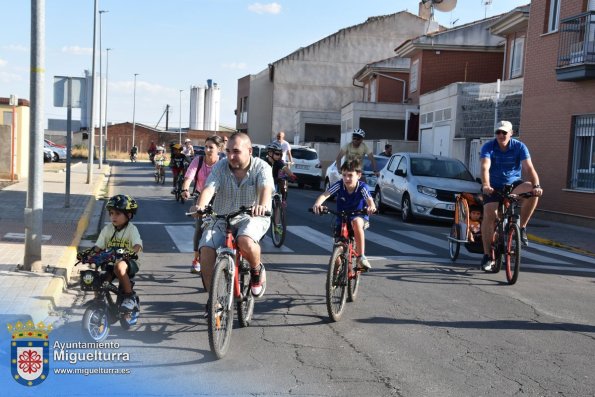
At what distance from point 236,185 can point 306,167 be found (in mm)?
24297

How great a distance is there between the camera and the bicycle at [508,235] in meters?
9.14

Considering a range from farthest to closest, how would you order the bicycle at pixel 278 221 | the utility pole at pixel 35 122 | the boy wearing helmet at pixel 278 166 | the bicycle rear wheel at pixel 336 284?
1. the boy wearing helmet at pixel 278 166
2. the bicycle at pixel 278 221
3. the utility pole at pixel 35 122
4. the bicycle rear wheel at pixel 336 284

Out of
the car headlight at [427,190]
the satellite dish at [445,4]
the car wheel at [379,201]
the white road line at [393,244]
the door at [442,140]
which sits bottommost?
the white road line at [393,244]

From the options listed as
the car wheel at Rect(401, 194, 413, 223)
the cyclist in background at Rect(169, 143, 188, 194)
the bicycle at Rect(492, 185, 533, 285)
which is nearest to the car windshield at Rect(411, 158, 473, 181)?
the car wheel at Rect(401, 194, 413, 223)

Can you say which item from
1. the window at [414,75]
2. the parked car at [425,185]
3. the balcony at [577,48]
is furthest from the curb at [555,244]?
the window at [414,75]

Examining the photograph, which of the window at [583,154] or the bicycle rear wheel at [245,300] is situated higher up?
the window at [583,154]

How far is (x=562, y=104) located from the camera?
19672 mm

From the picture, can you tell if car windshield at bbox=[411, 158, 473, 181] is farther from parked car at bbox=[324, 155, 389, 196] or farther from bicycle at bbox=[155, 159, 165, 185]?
bicycle at bbox=[155, 159, 165, 185]

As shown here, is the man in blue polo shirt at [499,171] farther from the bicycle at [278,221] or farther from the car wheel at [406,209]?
the car wheel at [406,209]

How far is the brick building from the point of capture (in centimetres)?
1845

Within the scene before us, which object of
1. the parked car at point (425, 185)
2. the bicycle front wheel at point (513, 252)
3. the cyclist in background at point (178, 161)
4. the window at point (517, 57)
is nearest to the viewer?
the bicycle front wheel at point (513, 252)

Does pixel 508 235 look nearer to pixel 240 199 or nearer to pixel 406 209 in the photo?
pixel 240 199

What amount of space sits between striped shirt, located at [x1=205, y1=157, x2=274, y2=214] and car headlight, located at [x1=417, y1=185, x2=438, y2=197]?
10.6m

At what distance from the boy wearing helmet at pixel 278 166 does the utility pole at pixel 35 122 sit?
415 cm
